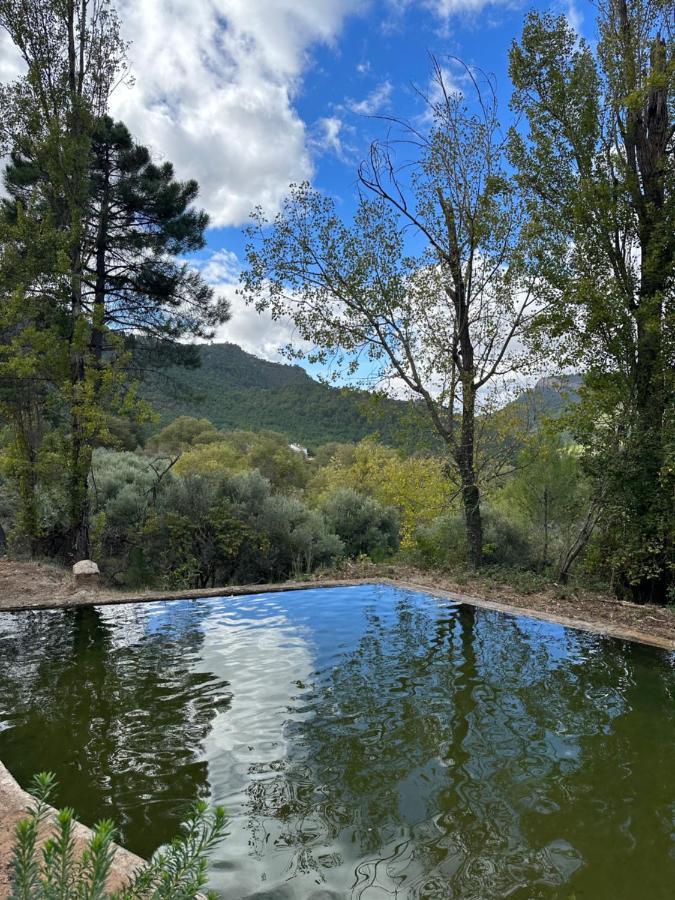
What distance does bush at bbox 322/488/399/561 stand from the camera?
13.4 meters

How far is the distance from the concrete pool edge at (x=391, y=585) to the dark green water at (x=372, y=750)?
0.28 m

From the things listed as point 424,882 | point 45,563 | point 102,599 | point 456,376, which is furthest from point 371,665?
point 45,563

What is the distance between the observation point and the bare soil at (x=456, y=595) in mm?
6086

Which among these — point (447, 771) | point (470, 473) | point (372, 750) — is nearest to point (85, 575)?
point (372, 750)

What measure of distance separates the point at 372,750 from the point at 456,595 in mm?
4400

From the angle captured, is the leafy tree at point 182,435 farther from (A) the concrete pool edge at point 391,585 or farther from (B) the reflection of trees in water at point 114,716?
(B) the reflection of trees in water at point 114,716

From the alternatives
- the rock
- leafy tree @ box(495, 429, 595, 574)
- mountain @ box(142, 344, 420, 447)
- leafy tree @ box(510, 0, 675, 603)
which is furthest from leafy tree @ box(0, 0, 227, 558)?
mountain @ box(142, 344, 420, 447)

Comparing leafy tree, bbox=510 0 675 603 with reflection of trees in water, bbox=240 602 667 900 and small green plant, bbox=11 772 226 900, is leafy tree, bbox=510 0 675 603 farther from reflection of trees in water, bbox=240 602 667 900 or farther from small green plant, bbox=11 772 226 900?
small green plant, bbox=11 772 226 900

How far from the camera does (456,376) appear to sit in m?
9.23

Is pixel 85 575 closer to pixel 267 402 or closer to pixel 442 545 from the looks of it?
pixel 442 545

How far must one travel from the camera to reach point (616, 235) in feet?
24.5

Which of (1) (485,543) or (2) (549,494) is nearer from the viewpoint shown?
(1) (485,543)

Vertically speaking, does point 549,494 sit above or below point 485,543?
above

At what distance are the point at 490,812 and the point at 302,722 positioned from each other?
142 cm
